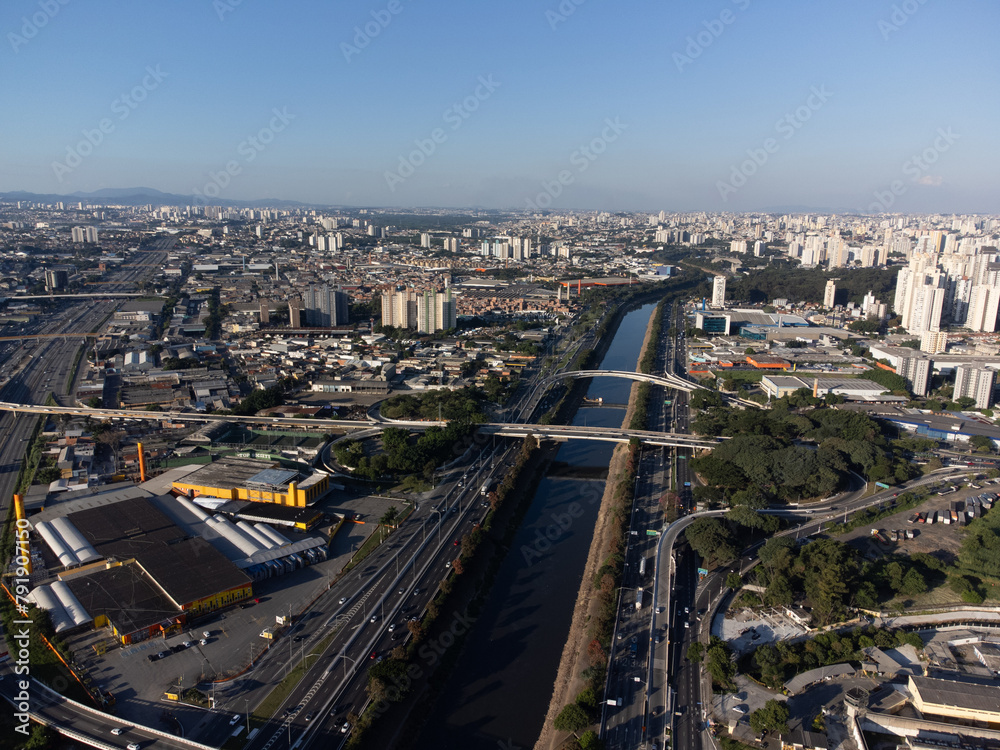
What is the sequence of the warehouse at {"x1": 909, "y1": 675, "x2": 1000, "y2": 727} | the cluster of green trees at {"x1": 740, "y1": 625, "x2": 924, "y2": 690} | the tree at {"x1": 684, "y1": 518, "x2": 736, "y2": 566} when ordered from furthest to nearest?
the tree at {"x1": 684, "y1": 518, "x2": 736, "y2": 566} → the cluster of green trees at {"x1": 740, "y1": 625, "x2": 924, "y2": 690} → the warehouse at {"x1": 909, "y1": 675, "x2": 1000, "y2": 727}

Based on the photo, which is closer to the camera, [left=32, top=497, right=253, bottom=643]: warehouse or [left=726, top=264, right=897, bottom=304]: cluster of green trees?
[left=32, top=497, right=253, bottom=643]: warehouse

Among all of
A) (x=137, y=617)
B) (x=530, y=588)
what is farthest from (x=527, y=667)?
(x=137, y=617)

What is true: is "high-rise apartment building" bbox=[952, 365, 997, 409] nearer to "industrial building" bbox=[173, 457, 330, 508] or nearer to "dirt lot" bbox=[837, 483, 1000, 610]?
"dirt lot" bbox=[837, 483, 1000, 610]

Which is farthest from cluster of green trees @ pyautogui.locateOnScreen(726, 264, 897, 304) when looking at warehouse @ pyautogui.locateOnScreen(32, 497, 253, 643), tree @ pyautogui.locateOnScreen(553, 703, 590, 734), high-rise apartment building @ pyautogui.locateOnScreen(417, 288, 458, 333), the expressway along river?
tree @ pyautogui.locateOnScreen(553, 703, 590, 734)

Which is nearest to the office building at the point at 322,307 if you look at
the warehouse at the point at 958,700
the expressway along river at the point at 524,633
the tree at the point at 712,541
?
the expressway along river at the point at 524,633

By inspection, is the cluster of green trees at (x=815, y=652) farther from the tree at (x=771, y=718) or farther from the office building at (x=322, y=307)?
the office building at (x=322, y=307)

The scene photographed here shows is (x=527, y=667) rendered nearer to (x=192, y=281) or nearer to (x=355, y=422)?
(x=355, y=422)

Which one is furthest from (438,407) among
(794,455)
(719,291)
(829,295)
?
(829,295)
